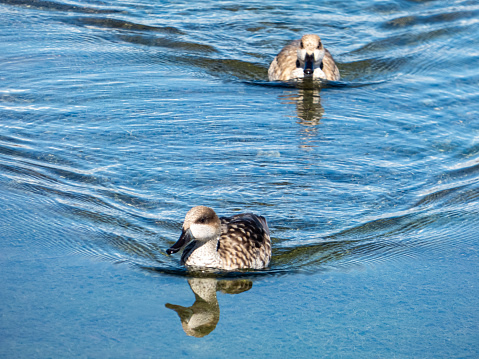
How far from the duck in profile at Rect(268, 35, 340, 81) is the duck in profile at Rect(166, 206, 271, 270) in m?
5.43

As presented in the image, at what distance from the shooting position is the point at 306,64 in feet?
39.1

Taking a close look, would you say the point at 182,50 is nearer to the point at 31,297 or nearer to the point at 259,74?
the point at 259,74

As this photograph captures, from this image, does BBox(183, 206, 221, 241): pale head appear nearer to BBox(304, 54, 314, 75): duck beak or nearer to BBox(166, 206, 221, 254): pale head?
BBox(166, 206, 221, 254): pale head

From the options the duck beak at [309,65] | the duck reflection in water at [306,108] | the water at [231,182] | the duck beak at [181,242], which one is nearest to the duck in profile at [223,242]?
the duck beak at [181,242]

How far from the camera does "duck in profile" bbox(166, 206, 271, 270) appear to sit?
6.37 meters

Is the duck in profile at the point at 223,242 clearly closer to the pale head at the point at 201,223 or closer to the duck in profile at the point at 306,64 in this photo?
the pale head at the point at 201,223

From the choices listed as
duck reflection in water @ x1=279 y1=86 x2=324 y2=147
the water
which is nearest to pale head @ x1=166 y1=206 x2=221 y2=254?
the water

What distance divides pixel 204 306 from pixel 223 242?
0.90 meters

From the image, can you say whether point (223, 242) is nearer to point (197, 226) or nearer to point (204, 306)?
point (197, 226)

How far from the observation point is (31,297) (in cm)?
596

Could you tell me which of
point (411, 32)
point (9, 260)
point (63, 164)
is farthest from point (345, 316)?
point (411, 32)

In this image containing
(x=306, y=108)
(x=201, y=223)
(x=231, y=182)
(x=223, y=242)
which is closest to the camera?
(x=201, y=223)

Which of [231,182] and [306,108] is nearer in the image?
[231,182]

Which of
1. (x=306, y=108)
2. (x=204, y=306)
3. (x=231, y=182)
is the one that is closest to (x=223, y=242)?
(x=204, y=306)
